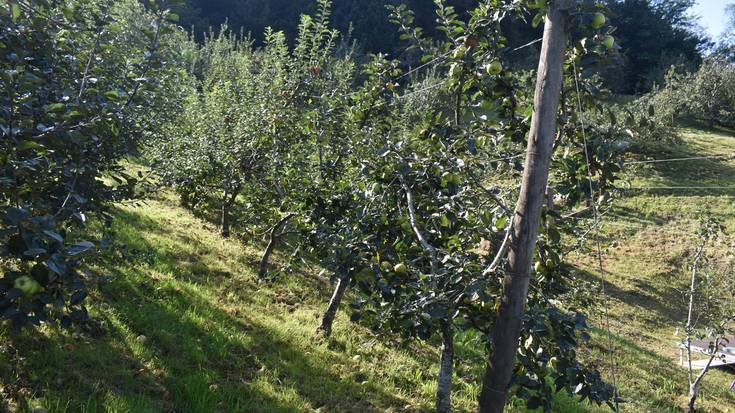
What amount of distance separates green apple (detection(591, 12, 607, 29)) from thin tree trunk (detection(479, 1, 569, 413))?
0.39ft

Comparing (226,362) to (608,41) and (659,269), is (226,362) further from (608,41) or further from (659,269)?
(659,269)

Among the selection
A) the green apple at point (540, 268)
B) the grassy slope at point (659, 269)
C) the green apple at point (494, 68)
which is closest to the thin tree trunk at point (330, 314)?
the green apple at point (540, 268)

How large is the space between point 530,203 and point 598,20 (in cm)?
86

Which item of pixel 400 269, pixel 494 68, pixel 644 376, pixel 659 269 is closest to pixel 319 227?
pixel 400 269

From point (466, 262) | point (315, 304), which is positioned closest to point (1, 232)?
point (466, 262)


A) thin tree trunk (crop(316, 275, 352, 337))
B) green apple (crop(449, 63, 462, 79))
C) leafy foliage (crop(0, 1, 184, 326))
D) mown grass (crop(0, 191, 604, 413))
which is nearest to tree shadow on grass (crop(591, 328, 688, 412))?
mown grass (crop(0, 191, 604, 413))

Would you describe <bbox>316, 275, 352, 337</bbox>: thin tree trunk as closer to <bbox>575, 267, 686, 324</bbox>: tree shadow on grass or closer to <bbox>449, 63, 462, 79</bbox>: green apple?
<bbox>449, 63, 462, 79</bbox>: green apple

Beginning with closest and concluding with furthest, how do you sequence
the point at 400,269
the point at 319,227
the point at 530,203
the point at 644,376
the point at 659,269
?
the point at 530,203 < the point at 400,269 < the point at 319,227 < the point at 644,376 < the point at 659,269

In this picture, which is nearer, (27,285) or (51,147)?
(27,285)

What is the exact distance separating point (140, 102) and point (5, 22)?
59.3 inches

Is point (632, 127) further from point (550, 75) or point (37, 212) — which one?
point (37, 212)

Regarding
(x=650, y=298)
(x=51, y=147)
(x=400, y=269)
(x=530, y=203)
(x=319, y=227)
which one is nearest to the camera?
(x=530, y=203)

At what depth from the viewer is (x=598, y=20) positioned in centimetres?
221

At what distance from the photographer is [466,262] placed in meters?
2.61
